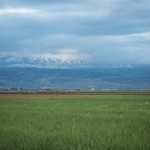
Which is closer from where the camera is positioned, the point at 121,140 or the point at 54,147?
the point at 54,147

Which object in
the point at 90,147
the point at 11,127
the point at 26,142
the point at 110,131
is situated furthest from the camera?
the point at 11,127

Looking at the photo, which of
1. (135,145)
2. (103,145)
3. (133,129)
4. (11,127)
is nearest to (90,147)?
(103,145)

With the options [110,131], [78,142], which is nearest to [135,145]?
[78,142]

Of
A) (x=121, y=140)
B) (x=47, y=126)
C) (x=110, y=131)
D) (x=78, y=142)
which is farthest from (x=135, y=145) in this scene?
(x=47, y=126)

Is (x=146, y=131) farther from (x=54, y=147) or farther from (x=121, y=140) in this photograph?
(x=54, y=147)

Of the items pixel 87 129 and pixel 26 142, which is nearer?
pixel 26 142

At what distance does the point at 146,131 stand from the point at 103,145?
4.07 m

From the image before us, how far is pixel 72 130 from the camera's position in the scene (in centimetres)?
1811

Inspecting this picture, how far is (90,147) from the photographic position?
14.2 meters

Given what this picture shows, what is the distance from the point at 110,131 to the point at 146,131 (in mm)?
1523

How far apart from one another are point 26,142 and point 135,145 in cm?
387

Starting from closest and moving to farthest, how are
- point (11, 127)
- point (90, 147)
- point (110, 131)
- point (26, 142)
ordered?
1. point (90, 147)
2. point (26, 142)
3. point (110, 131)
4. point (11, 127)

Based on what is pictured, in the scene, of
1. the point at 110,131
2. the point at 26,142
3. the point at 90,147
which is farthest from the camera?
the point at 110,131

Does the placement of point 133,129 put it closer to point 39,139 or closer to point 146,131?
point 146,131
